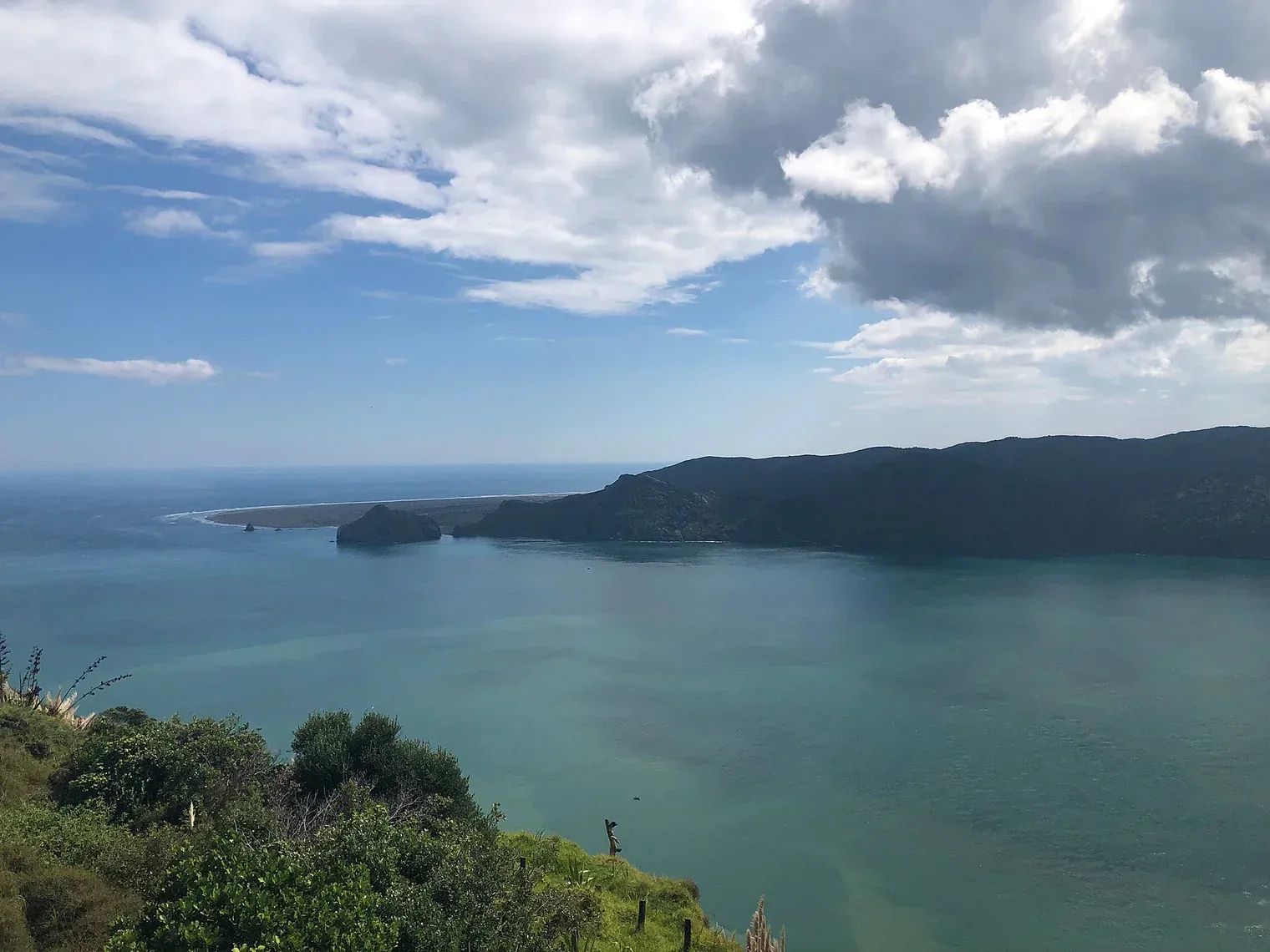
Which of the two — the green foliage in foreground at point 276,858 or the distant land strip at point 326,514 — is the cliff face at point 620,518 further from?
the green foliage in foreground at point 276,858

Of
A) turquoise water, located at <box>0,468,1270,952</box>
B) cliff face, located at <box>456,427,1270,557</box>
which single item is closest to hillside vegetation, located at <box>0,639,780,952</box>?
turquoise water, located at <box>0,468,1270,952</box>

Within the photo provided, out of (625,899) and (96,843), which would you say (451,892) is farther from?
(625,899)

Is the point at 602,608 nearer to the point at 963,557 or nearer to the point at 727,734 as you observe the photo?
the point at 727,734

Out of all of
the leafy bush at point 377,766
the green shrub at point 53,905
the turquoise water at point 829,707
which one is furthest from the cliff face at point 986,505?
the green shrub at point 53,905

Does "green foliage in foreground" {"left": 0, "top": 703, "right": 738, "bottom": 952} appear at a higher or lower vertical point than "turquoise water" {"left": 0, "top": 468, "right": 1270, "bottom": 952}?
higher

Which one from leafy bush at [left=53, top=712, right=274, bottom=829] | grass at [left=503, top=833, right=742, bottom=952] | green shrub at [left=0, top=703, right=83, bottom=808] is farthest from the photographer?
green shrub at [left=0, top=703, right=83, bottom=808]

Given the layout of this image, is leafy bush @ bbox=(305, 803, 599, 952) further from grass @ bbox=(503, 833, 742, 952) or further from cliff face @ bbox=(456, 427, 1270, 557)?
cliff face @ bbox=(456, 427, 1270, 557)
